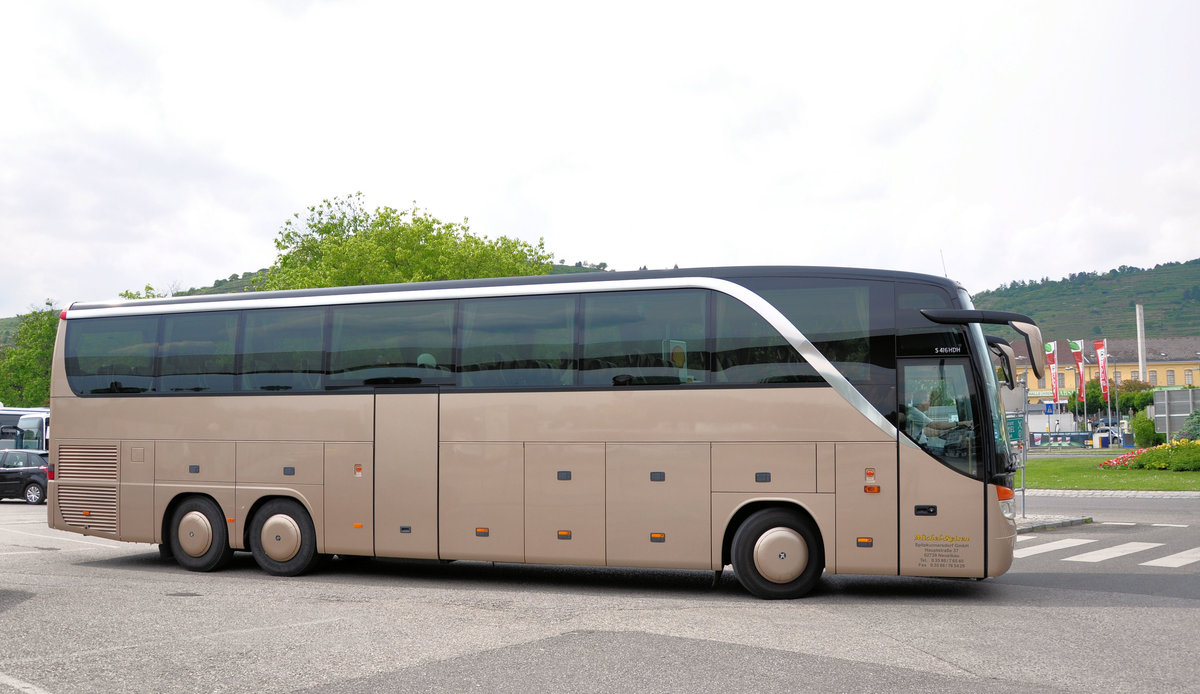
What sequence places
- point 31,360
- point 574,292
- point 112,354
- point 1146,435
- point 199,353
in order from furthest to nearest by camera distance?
1. point 31,360
2. point 1146,435
3. point 112,354
4. point 199,353
5. point 574,292

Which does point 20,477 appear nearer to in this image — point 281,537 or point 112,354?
point 112,354

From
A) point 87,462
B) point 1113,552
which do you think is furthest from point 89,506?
point 1113,552

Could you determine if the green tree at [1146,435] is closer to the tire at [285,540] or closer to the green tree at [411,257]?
the green tree at [411,257]

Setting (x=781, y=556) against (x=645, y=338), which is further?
(x=645, y=338)

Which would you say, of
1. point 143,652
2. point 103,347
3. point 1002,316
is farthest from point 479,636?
point 103,347

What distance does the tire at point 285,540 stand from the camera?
1365 centimetres

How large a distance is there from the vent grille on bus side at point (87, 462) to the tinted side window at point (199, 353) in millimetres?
1323

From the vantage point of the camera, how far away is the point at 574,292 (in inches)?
488

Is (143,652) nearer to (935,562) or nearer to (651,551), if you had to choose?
(651,551)

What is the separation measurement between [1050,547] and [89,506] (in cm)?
1422

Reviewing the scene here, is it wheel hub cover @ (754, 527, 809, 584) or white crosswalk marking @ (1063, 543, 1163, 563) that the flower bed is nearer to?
white crosswalk marking @ (1063, 543, 1163, 563)

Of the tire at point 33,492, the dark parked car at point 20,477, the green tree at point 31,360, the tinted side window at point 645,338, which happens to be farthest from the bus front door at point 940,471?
the green tree at point 31,360

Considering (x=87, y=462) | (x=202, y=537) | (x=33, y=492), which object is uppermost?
(x=87, y=462)

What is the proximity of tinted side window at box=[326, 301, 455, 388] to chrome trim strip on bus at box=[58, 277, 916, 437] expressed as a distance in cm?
15
